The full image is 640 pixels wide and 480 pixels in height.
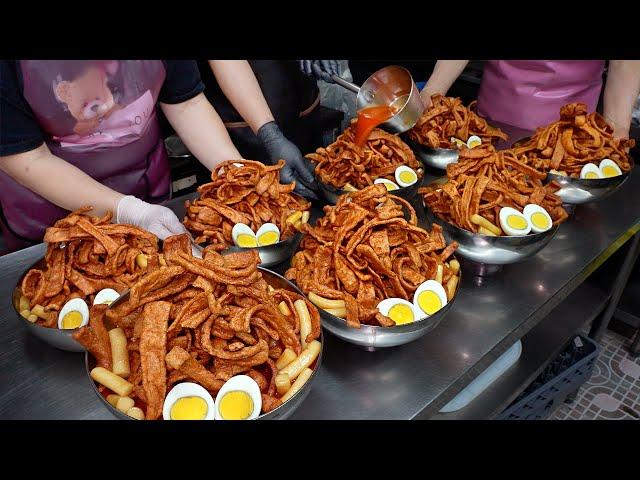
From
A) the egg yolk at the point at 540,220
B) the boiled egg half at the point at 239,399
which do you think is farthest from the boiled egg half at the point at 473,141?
the boiled egg half at the point at 239,399

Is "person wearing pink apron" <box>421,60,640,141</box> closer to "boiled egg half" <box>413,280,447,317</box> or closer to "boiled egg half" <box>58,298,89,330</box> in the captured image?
"boiled egg half" <box>413,280,447,317</box>

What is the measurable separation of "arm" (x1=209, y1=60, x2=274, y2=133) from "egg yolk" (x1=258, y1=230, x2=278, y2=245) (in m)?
1.09

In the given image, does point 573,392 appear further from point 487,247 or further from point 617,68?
point 617,68

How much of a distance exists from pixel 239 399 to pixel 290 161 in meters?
1.56

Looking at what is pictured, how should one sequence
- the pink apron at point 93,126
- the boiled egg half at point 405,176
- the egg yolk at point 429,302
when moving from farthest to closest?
1. the boiled egg half at point 405,176
2. the pink apron at point 93,126
3. the egg yolk at point 429,302

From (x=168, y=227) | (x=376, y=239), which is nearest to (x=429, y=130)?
(x=376, y=239)

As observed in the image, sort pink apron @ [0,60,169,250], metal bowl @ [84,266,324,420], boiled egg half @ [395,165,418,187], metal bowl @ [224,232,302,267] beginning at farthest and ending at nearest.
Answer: boiled egg half @ [395,165,418,187] < pink apron @ [0,60,169,250] < metal bowl @ [224,232,302,267] < metal bowl @ [84,266,324,420]

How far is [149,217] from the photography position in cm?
188

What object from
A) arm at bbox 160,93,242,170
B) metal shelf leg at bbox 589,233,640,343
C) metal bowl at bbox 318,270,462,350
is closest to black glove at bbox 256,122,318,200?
arm at bbox 160,93,242,170

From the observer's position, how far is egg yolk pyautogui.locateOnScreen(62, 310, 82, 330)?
4.54ft

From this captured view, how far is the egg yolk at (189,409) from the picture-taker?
111cm

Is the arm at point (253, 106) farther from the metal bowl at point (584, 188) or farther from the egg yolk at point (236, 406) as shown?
the egg yolk at point (236, 406)

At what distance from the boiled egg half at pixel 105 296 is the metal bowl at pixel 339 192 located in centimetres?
103
